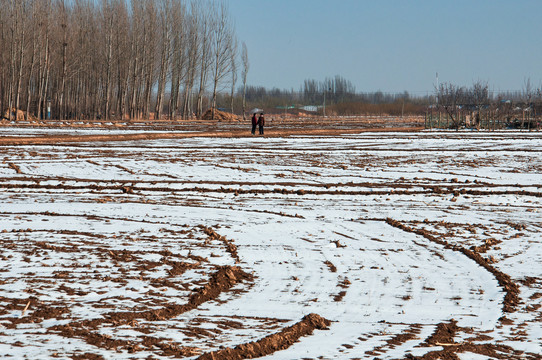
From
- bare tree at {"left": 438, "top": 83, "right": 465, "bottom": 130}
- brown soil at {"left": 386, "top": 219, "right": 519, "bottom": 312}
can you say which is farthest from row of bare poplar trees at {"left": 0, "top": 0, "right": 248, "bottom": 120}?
brown soil at {"left": 386, "top": 219, "right": 519, "bottom": 312}

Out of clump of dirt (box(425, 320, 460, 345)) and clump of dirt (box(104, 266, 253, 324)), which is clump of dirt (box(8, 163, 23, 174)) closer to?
clump of dirt (box(104, 266, 253, 324))

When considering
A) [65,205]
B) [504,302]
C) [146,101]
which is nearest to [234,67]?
[146,101]

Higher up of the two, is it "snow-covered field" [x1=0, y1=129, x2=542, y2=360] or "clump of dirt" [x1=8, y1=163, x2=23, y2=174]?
"clump of dirt" [x1=8, y1=163, x2=23, y2=174]

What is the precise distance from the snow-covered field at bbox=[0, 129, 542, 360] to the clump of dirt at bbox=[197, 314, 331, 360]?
0.08 metres

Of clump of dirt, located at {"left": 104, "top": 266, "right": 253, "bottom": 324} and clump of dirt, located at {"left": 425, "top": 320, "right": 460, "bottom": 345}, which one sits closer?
clump of dirt, located at {"left": 425, "top": 320, "right": 460, "bottom": 345}

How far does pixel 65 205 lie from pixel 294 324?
6591 millimetres

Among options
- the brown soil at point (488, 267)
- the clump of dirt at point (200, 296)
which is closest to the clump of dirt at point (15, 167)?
the brown soil at point (488, 267)

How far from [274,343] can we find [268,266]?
2253 millimetres

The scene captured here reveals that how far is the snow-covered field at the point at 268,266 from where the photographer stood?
14.6 feet

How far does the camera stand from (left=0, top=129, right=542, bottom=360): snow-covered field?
4.46 m

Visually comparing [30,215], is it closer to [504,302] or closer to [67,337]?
[67,337]

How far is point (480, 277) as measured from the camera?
6.32 meters

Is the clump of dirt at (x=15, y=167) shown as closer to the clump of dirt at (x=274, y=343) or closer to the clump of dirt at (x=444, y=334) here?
the clump of dirt at (x=274, y=343)

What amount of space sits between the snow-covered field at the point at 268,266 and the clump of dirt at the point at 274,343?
80 mm
